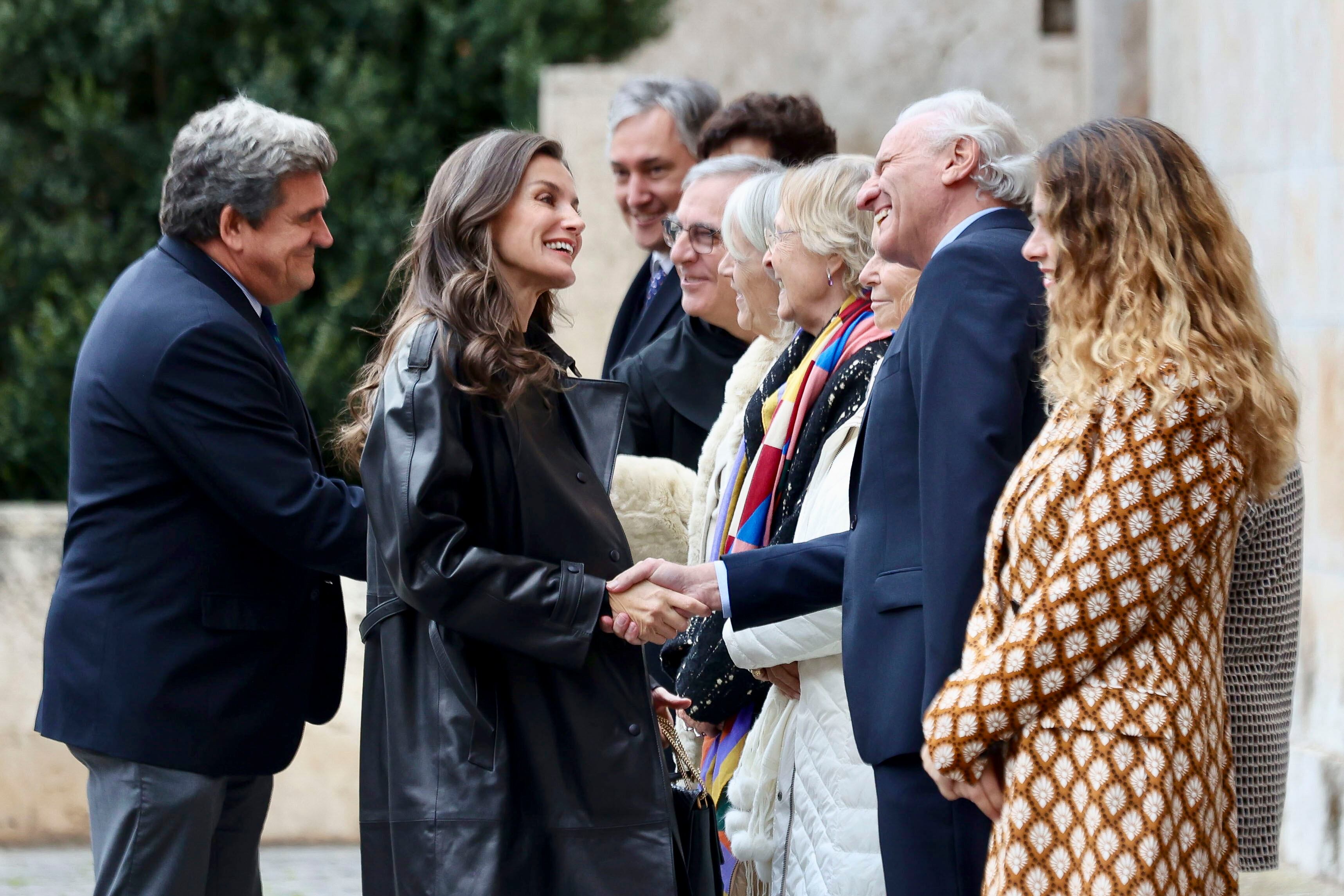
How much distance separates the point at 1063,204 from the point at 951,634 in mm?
645

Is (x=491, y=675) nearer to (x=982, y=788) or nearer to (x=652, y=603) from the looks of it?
(x=652, y=603)

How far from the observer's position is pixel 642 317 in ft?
15.6

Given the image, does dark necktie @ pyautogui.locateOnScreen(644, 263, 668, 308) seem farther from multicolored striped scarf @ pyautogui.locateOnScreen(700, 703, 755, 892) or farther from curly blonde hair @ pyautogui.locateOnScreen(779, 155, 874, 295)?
multicolored striped scarf @ pyautogui.locateOnScreen(700, 703, 755, 892)

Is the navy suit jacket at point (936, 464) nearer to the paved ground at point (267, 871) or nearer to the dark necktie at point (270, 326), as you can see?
the dark necktie at point (270, 326)

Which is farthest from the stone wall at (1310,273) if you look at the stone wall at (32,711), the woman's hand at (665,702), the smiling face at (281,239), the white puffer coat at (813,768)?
the stone wall at (32,711)

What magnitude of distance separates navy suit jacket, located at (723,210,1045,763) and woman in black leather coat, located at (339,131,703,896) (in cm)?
43

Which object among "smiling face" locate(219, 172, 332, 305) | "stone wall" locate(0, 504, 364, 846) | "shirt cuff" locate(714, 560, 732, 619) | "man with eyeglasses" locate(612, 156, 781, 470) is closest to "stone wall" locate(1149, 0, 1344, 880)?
"man with eyeglasses" locate(612, 156, 781, 470)

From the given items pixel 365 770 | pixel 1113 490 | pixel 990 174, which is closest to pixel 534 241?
pixel 990 174

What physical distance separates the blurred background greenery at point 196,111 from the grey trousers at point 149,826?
400 cm

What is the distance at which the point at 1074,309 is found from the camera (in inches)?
85.7

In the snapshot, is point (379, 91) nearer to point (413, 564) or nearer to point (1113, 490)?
point (413, 564)

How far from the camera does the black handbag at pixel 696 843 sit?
2824mm

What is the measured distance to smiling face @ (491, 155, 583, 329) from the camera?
9.42 ft

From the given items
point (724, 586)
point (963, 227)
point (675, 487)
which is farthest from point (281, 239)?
point (963, 227)
